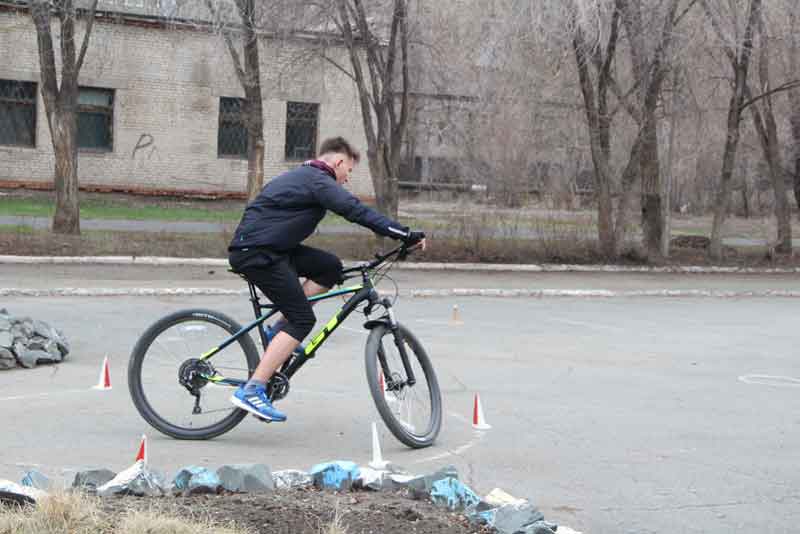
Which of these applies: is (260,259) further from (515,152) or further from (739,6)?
(515,152)

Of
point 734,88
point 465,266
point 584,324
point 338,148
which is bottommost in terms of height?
point 584,324

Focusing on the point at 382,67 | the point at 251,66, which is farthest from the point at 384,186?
the point at 251,66

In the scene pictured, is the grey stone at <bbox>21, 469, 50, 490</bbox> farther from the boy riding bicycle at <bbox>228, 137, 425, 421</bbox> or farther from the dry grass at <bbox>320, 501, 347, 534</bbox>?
the boy riding bicycle at <bbox>228, 137, 425, 421</bbox>

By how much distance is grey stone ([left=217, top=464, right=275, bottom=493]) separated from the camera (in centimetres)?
568

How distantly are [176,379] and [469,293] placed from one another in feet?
34.4

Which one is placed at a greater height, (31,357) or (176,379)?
(176,379)

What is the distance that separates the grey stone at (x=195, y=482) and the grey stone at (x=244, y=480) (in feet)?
0.13

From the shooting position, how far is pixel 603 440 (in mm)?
8109

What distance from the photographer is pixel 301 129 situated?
38.8m

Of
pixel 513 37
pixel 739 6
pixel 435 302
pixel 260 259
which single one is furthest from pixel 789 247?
pixel 260 259

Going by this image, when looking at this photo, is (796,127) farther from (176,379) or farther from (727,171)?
(176,379)

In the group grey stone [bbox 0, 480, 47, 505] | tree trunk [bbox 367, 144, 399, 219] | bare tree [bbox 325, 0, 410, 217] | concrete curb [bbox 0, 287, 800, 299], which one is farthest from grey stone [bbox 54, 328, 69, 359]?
tree trunk [bbox 367, 144, 399, 219]

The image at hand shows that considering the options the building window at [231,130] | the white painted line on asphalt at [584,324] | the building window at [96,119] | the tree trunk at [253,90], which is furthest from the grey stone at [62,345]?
the building window at [231,130]

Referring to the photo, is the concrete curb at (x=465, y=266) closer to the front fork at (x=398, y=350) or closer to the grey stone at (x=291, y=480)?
the front fork at (x=398, y=350)
